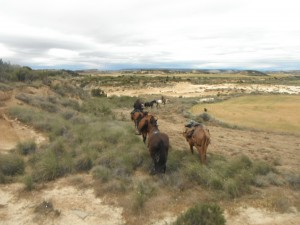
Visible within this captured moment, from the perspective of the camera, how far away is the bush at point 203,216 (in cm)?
672

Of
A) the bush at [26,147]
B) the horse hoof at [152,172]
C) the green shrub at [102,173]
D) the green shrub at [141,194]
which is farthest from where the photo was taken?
the bush at [26,147]

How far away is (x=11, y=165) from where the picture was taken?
33.5 ft

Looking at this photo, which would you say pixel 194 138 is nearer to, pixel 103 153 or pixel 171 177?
pixel 171 177

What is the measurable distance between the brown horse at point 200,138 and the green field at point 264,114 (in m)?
9.37

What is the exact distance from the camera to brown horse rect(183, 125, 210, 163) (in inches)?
426

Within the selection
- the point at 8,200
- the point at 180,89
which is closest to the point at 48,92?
the point at 8,200

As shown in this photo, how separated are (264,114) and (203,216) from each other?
60.1 feet

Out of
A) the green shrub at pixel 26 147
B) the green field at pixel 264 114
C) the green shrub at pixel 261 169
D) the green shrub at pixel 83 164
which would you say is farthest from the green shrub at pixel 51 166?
the green field at pixel 264 114

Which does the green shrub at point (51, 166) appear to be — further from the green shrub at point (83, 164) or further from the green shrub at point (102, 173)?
the green shrub at point (102, 173)

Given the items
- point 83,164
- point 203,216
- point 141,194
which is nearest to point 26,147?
point 83,164

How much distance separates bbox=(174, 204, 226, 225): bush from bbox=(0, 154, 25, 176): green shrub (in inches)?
231

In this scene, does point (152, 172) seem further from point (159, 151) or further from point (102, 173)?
point (102, 173)

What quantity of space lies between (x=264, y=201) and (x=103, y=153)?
5736 mm

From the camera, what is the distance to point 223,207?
7.75 m
